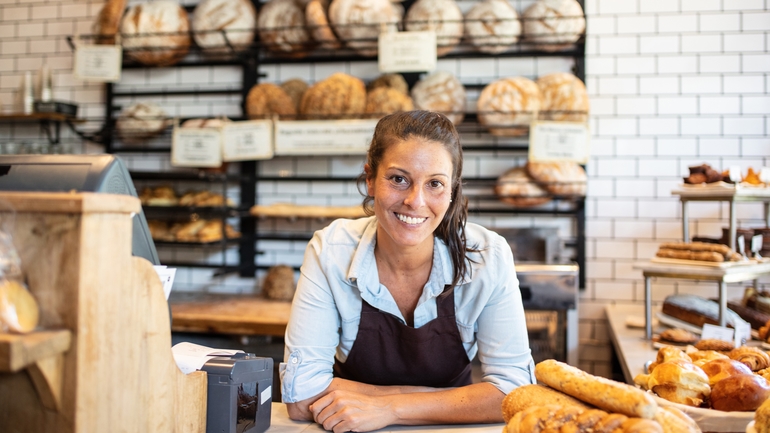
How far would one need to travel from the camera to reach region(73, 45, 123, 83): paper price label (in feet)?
11.4

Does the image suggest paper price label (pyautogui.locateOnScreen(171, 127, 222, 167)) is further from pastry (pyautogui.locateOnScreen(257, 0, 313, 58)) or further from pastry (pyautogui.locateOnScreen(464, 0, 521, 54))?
pastry (pyautogui.locateOnScreen(464, 0, 521, 54))

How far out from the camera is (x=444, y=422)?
1.39 metres

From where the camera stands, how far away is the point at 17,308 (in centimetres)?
69

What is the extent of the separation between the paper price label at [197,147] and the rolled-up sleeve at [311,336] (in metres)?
1.91

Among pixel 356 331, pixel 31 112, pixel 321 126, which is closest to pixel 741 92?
pixel 321 126

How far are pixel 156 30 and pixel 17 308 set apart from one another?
3189 millimetres

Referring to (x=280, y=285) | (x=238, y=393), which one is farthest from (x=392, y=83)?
(x=238, y=393)

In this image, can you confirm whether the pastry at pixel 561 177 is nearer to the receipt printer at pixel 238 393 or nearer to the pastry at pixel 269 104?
the pastry at pixel 269 104

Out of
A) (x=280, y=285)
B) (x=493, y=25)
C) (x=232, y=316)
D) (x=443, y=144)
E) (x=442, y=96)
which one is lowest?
(x=232, y=316)

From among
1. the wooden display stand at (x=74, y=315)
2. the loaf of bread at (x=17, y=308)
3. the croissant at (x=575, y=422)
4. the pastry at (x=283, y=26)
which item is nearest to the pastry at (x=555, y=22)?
the pastry at (x=283, y=26)

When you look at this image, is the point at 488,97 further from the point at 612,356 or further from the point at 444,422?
the point at 444,422

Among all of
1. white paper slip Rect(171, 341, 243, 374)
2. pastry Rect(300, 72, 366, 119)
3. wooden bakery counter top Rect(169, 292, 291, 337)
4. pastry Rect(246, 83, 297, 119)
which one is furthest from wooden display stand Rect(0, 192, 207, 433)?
pastry Rect(246, 83, 297, 119)

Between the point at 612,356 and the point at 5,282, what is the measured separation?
10.8 feet

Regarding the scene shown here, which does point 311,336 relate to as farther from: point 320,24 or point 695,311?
point 320,24
